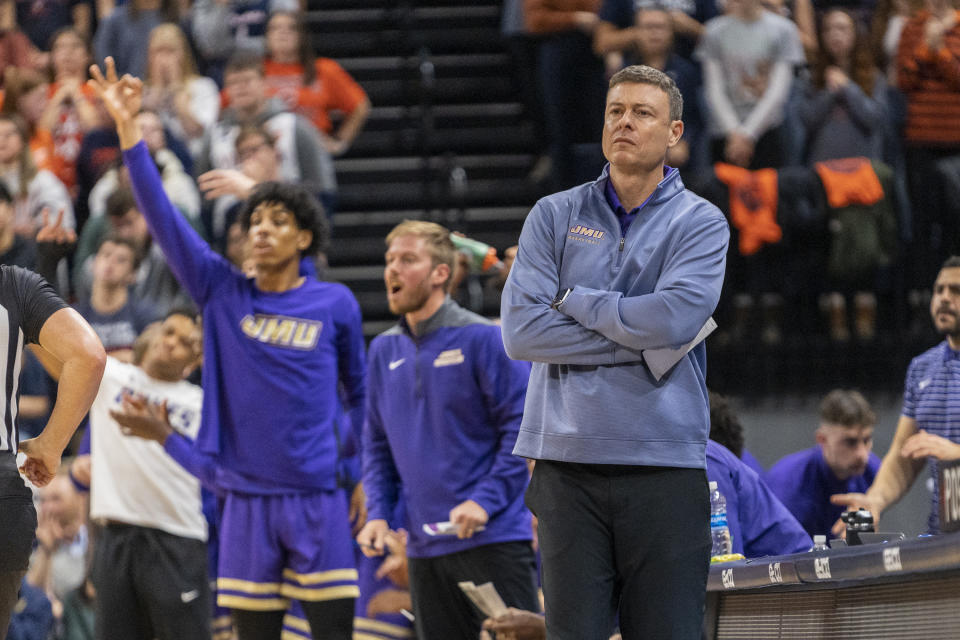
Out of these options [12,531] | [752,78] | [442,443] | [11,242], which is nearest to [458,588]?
[442,443]

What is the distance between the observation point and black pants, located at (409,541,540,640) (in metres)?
5.62

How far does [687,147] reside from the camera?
9.37 meters

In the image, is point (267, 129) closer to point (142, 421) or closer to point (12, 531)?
point (142, 421)

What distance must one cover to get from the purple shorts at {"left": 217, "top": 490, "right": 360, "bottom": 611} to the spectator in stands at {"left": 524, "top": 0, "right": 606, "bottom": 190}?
4.55m

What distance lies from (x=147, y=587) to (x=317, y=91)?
15.2 feet

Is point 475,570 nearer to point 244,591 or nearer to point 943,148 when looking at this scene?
point 244,591

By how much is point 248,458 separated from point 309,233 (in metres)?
1.00

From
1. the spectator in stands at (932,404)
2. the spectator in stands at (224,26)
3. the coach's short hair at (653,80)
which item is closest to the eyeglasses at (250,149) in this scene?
the spectator in stands at (224,26)

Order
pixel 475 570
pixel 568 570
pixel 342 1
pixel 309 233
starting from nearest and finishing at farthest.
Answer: pixel 568 570
pixel 475 570
pixel 309 233
pixel 342 1

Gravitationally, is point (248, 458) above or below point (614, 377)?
below

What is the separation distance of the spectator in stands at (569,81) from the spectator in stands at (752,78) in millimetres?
809

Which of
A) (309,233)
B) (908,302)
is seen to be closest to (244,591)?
(309,233)

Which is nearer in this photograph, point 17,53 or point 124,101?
point 124,101

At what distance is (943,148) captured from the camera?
31.3ft
